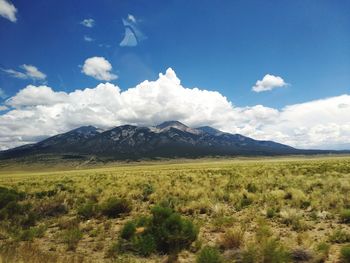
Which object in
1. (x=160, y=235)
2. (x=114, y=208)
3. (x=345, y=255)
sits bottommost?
(x=345, y=255)

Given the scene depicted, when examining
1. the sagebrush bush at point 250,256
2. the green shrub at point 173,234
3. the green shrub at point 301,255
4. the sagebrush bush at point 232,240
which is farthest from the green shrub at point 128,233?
the green shrub at point 301,255

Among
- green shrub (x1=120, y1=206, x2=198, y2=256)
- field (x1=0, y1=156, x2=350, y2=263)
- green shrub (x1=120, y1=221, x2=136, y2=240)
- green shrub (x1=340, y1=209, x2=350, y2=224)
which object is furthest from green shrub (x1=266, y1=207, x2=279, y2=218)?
green shrub (x1=120, y1=221, x2=136, y2=240)

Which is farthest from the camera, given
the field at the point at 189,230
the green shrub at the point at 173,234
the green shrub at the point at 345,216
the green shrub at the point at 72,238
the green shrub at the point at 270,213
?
the green shrub at the point at 270,213

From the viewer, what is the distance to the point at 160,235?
1134cm

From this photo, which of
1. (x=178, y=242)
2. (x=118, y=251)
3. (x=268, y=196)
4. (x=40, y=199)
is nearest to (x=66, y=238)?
(x=118, y=251)

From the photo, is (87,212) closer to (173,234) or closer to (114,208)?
(114,208)

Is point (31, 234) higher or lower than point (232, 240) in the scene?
lower

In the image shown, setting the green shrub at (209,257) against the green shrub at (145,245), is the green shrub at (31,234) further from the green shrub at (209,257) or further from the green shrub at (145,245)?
the green shrub at (209,257)

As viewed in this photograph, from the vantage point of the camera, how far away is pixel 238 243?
10.8m

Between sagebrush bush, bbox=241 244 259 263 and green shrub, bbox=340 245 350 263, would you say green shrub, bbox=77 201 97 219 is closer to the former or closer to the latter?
sagebrush bush, bbox=241 244 259 263

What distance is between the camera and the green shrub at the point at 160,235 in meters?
11.0

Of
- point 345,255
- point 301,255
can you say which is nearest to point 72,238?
point 301,255

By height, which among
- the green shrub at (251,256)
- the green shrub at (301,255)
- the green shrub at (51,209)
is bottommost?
the green shrub at (301,255)

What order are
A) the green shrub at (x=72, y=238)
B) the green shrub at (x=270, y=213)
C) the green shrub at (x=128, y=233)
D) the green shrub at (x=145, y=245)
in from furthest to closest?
the green shrub at (x=270, y=213) < the green shrub at (x=128, y=233) < the green shrub at (x=72, y=238) < the green shrub at (x=145, y=245)
